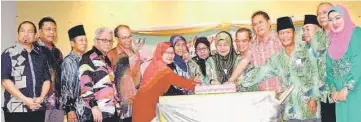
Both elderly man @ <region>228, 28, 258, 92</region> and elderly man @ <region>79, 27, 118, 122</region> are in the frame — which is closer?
elderly man @ <region>79, 27, 118, 122</region>

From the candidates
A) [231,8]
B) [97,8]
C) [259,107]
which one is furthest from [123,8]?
[259,107]

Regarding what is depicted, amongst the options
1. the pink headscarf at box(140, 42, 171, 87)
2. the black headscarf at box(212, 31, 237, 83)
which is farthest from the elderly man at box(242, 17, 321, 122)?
the pink headscarf at box(140, 42, 171, 87)

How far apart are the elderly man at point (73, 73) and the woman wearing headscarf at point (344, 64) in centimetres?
154

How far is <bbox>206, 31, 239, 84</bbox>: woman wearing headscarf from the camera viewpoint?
310 centimetres

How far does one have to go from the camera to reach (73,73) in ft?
10.1

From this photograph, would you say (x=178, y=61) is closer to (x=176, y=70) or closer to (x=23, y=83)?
(x=176, y=70)

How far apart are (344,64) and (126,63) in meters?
1.34

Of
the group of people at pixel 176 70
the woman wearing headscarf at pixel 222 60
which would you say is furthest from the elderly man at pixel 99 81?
the woman wearing headscarf at pixel 222 60

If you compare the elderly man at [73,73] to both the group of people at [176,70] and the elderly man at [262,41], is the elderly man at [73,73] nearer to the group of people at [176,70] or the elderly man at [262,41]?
the group of people at [176,70]

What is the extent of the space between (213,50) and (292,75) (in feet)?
1.68

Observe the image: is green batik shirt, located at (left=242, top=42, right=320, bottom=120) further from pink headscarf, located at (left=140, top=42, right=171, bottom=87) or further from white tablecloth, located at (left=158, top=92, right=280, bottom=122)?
pink headscarf, located at (left=140, top=42, right=171, bottom=87)

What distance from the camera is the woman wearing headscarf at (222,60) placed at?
3.10 m

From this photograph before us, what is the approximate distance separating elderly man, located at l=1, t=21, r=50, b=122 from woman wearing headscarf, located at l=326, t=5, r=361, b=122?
69.5 inches

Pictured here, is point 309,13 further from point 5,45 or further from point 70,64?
point 5,45
